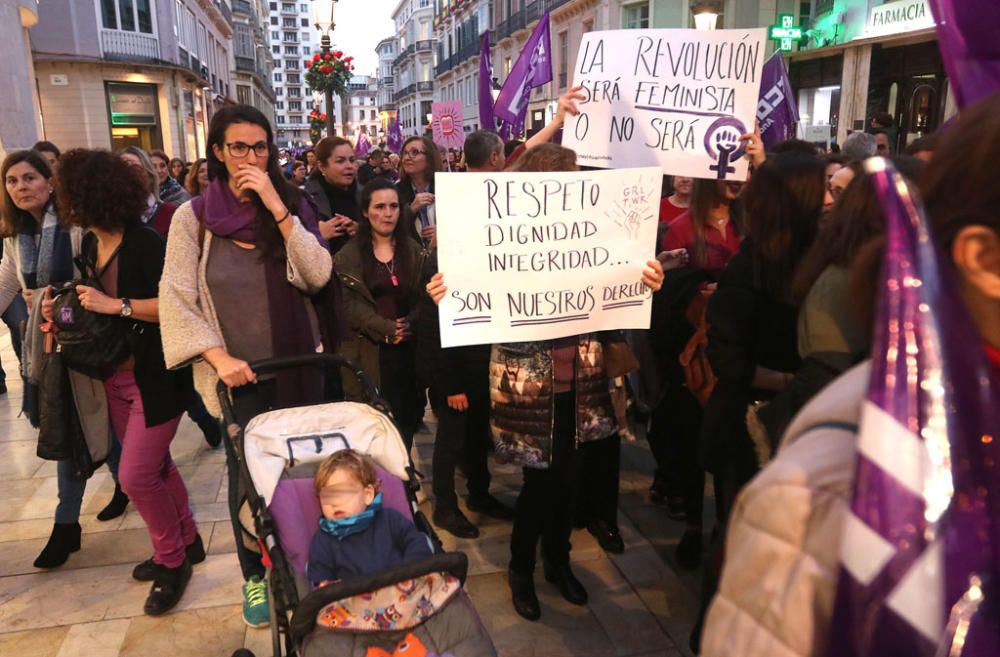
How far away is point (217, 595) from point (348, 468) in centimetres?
146

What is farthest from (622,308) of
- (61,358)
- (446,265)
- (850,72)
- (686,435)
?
(850,72)

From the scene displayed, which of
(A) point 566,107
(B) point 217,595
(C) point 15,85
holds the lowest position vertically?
(B) point 217,595

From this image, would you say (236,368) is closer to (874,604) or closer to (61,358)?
(61,358)

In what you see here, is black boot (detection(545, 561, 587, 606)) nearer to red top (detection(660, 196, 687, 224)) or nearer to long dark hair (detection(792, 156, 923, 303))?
long dark hair (detection(792, 156, 923, 303))

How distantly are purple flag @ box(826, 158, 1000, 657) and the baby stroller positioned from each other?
139 cm

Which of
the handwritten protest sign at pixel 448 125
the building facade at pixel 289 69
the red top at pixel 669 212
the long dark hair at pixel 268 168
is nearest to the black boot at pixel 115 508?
the long dark hair at pixel 268 168

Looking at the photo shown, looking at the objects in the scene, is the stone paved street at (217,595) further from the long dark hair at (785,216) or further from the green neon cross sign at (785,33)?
the green neon cross sign at (785,33)

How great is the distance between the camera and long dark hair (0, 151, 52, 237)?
3537 millimetres

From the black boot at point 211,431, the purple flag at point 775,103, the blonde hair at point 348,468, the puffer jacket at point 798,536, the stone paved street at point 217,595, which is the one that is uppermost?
the purple flag at point 775,103

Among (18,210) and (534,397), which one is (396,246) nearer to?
(534,397)

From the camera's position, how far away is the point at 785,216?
7.95 feet

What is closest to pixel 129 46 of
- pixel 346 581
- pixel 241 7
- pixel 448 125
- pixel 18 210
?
pixel 448 125

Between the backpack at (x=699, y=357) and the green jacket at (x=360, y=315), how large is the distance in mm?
1525

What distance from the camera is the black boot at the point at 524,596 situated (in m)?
3.09
